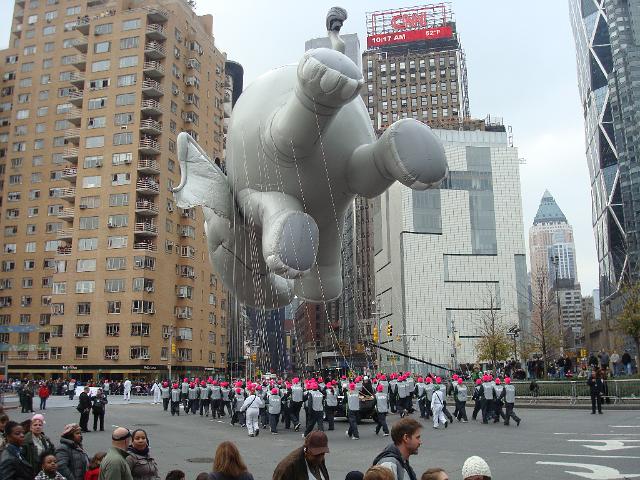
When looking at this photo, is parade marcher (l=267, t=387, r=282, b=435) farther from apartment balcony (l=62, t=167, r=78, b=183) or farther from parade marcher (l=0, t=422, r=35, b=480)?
apartment balcony (l=62, t=167, r=78, b=183)

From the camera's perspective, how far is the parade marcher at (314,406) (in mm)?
15805

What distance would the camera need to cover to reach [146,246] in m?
51.3

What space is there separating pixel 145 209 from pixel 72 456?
4666 centimetres

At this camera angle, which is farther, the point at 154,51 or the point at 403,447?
the point at 154,51

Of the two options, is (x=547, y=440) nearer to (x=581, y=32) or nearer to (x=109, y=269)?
(x=109, y=269)

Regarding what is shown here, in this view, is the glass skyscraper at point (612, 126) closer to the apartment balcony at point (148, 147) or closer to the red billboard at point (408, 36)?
the red billboard at point (408, 36)

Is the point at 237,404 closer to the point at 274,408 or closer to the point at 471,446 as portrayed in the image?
the point at 274,408

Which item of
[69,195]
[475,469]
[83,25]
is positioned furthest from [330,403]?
[83,25]

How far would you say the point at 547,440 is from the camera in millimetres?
13562

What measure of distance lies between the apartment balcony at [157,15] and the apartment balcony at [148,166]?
41.0ft

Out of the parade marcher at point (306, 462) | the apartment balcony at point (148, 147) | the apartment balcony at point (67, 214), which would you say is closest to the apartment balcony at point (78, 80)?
the apartment balcony at point (148, 147)

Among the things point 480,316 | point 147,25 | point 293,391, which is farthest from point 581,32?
point 293,391

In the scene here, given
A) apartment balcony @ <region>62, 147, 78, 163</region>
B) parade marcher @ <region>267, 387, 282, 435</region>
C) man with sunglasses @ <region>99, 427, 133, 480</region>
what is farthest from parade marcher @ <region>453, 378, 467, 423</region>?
apartment balcony @ <region>62, 147, 78, 163</region>

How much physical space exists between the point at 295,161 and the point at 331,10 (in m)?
2.09
